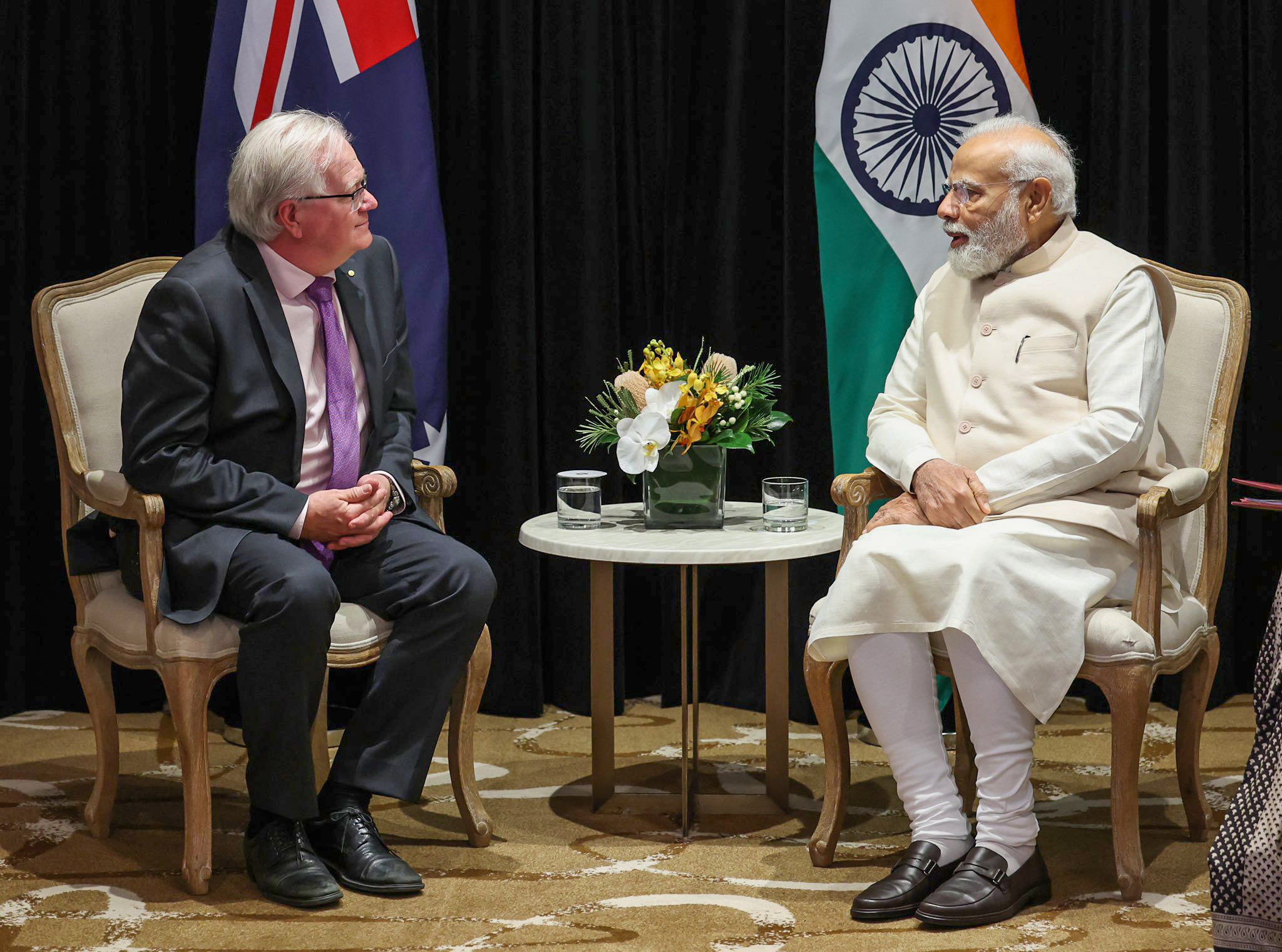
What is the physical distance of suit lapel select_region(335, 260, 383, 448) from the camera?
10.1 ft

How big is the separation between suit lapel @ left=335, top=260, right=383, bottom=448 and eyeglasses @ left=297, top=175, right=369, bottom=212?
0.61 ft

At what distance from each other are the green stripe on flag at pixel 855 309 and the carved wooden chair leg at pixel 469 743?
1.29 metres

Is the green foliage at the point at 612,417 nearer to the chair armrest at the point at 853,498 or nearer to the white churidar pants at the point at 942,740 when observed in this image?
the chair armrest at the point at 853,498

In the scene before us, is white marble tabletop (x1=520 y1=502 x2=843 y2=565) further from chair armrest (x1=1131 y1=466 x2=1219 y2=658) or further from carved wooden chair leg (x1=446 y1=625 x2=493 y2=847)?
chair armrest (x1=1131 y1=466 x2=1219 y2=658)

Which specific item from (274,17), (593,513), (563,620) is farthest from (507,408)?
(274,17)

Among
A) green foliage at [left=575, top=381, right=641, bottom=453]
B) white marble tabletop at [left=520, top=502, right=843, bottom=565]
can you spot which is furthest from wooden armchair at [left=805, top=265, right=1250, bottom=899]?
green foliage at [left=575, top=381, right=641, bottom=453]

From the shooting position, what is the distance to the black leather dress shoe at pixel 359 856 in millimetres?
2750

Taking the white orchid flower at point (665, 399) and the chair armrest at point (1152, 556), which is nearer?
the chair armrest at point (1152, 556)

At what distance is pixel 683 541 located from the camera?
3.04m

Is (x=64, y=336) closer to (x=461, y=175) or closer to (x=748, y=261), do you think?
(x=461, y=175)

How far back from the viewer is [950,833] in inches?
107

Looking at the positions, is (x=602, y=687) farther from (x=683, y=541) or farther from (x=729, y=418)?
(x=729, y=418)

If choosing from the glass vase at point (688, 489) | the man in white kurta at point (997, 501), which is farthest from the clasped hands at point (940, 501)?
the glass vase at point (688, 489)

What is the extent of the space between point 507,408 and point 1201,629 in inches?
77.6
